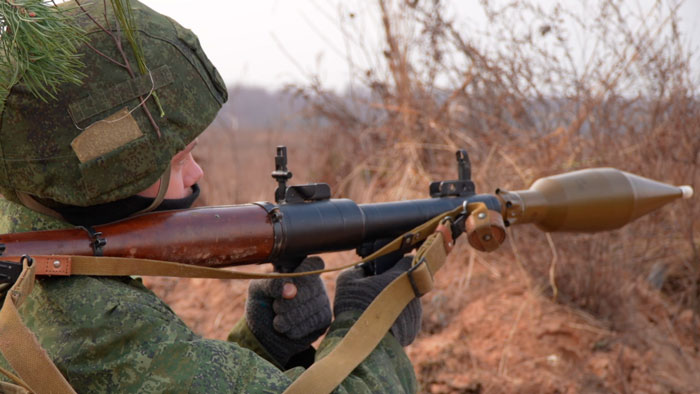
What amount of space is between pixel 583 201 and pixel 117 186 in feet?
6.22

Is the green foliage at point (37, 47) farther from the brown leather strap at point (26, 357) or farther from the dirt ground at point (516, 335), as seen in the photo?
the dirt ground at point (516, 335)

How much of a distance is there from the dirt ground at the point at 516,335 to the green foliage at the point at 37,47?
2541mm

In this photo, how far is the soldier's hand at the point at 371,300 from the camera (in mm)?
1904

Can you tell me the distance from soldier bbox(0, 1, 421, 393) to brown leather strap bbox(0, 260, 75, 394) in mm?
74

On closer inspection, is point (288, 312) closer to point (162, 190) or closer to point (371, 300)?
point (371, 300)

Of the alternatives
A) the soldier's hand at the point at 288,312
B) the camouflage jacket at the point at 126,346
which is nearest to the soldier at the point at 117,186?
the camouflage jacket at the point at 126,346

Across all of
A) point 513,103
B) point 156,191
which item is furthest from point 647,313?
point 156,191

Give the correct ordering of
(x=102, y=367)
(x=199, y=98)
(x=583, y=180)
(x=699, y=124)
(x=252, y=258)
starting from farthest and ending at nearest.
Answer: (x=699, y=124) → (x=583, y=180) → (x=252, y=258) → (x=199, y=98) → (x=102, y=367)

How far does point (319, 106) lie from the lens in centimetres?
591

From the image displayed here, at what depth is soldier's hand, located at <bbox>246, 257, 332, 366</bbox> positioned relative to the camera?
201 centimetres

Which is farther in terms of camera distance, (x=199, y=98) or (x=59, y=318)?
(x=199, y=98)

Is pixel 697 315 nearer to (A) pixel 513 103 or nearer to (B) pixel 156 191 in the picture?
(A) pixel 513 103

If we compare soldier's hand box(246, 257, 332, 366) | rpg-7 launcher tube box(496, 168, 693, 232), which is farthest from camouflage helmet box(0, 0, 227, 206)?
A: rpg-7 launcher tube box(496, 168, 693, 232)

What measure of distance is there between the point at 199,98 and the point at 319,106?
437cm
